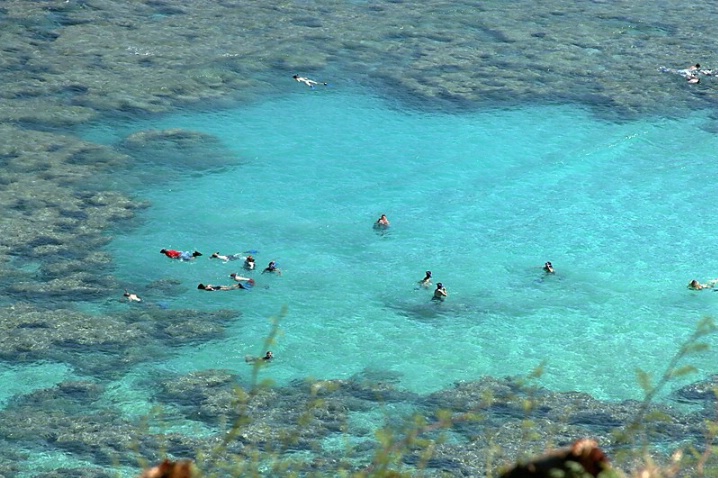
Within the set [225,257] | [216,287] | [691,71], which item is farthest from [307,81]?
[691,71]

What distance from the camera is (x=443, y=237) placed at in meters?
17.4

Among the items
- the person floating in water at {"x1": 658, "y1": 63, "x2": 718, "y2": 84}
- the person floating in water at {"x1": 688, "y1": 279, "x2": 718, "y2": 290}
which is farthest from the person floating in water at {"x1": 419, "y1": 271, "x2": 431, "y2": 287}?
the person floating in water at {"x1": 658, "y1": 63, "x2": 718, "y2": 84}

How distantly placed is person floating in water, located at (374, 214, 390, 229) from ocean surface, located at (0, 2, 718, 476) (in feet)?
0.33

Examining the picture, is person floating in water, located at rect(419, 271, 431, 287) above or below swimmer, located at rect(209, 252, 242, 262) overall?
above

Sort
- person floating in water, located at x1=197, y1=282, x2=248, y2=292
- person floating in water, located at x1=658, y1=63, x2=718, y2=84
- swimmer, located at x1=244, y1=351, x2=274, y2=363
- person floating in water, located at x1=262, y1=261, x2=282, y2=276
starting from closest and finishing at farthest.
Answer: swimmer, located at x1=244, y1=351, x2=274, y2=363 → person floating in water, located at x1=197, y1=282, x2=248, y2=292 → person floating in water, located at x1=262, y1=261, x2=282, y2=276 → person floating in water, located at x1=658, y1=63, x2=718, y2=84

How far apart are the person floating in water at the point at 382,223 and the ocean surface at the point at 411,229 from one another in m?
0.10

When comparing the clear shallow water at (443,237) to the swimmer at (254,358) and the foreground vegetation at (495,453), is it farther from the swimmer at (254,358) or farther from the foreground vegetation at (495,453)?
the foreground vegetation at (495,453)

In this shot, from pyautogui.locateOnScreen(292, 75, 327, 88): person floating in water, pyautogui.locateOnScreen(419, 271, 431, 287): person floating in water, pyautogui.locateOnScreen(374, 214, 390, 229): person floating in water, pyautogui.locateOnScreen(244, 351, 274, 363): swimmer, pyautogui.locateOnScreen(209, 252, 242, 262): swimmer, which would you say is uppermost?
pyautogui.locateOnScreen(292, 75, 327, 88): person floating in water

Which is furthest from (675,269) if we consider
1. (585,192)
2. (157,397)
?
(157,397)

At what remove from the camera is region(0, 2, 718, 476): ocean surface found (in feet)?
46.0

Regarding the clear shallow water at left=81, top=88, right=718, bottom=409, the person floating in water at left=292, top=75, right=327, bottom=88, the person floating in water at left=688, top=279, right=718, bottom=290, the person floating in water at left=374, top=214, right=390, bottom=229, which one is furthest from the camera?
the person floating in water at left=292, top=75, right=327, bottom=88

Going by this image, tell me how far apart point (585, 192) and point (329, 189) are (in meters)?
4.97

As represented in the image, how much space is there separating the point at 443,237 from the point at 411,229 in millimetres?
599

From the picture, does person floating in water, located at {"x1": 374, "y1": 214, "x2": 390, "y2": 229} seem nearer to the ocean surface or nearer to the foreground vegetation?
the ocean surface
